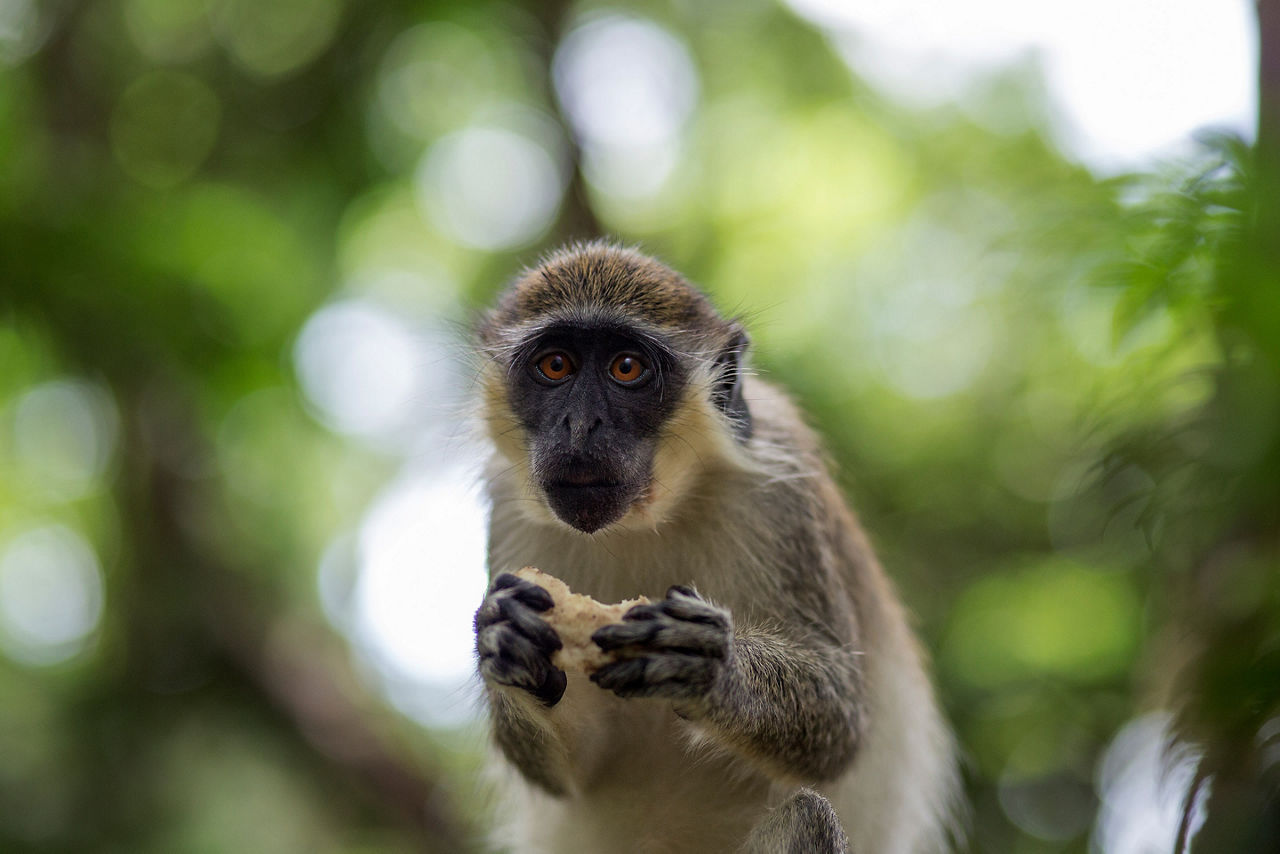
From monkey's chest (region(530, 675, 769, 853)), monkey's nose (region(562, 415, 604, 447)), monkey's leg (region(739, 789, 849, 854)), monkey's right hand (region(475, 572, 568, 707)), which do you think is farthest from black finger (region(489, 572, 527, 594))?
monkey's leg (region(739, 789, 849, 854))

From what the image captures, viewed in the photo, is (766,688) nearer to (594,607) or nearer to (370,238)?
(594,607)

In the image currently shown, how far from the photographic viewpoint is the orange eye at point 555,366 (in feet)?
14.4

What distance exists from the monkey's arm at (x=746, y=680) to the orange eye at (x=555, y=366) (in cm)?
115

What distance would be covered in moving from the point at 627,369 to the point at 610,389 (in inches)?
6.2

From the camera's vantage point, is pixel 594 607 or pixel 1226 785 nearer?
pixel 1226 785

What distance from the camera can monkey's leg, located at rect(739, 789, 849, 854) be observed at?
3.92m

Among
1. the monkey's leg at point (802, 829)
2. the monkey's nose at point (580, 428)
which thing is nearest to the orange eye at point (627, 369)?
the monkey's nose at point (580, 428)

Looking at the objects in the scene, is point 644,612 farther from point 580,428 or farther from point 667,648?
point 580,428

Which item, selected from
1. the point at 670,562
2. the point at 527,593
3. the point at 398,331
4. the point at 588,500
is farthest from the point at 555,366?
the point at 398,331

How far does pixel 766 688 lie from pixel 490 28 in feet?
27.2

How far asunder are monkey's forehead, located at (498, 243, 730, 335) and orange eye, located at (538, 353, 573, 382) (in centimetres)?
19

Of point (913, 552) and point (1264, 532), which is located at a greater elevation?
point (913, 552)

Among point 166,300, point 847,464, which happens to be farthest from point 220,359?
point 847,464

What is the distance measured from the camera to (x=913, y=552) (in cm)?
907
